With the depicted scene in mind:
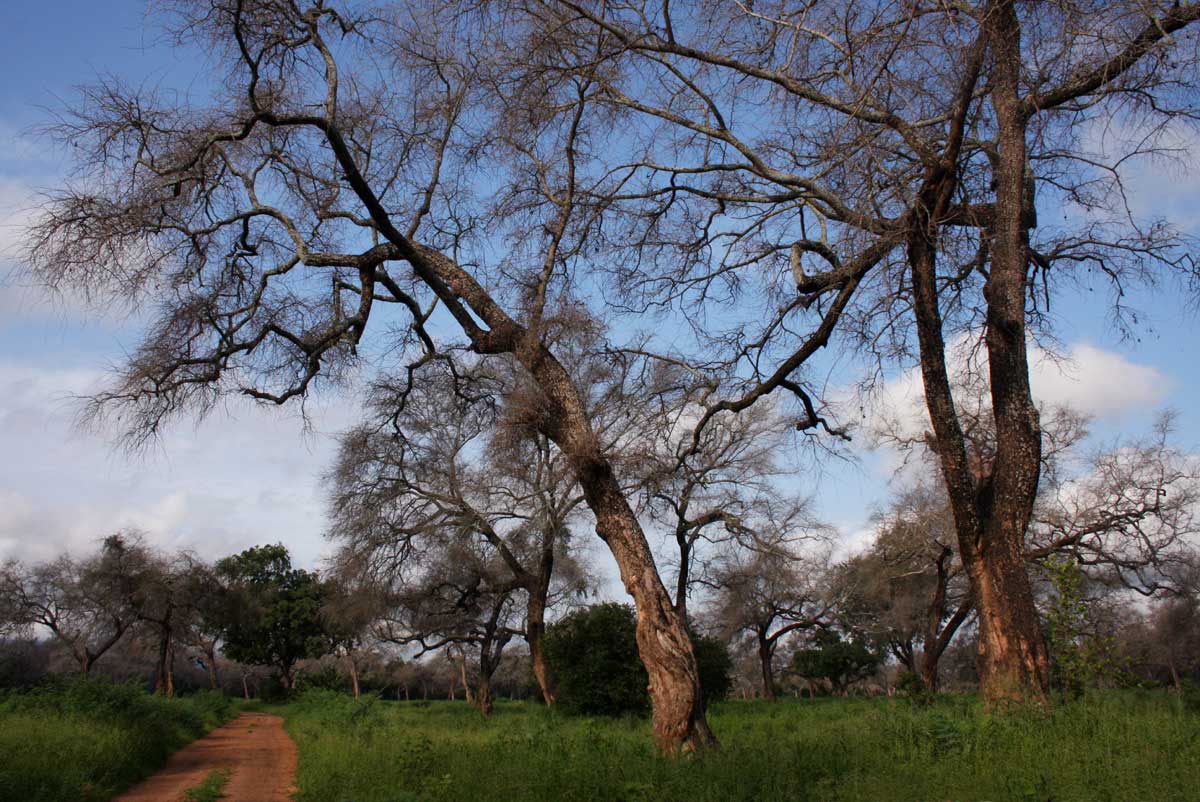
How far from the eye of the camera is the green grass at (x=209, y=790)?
9.16 m

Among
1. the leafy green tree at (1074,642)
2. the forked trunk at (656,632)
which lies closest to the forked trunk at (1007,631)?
the leafy green tree at (1074,642)

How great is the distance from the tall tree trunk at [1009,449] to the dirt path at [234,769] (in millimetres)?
7799

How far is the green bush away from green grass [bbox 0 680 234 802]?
871cm

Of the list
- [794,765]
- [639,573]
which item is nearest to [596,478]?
[639,573]

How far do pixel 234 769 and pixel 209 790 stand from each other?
3188 millimetres

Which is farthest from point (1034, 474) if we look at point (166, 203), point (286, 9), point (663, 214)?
point (166, 203)

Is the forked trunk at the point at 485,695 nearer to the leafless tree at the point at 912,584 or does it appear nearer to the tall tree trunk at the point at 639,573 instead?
the leafless tree at the point at 912,584

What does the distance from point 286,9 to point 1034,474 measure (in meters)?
8.62

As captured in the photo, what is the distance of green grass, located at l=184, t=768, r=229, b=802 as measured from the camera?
9.16 metres

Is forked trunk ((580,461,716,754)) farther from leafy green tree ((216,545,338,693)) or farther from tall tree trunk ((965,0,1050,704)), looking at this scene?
leafy green tree ((216,545,338,693))

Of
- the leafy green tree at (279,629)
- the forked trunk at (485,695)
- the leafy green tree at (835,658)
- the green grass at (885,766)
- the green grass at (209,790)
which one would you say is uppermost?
the leafy green tree at (279,629)

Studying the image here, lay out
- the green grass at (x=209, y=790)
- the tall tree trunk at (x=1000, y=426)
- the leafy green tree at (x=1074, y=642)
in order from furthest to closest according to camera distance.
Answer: the green grass at (x=209, y=790) → the tall tree trunk at (x=1000, y=426) → the leafy green tree at (x=1074, y=642)

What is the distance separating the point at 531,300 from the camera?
1027 cm

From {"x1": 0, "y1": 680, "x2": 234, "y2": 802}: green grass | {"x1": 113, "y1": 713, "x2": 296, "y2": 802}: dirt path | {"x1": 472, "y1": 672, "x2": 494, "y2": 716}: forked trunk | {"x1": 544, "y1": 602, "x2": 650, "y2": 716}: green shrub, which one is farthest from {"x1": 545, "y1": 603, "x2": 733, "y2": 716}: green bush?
{"x1": 0, "y1": 680, "x2": 234, "y2": 802}: green grass
